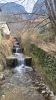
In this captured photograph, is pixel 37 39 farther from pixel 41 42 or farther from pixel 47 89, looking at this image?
pixel 47 89

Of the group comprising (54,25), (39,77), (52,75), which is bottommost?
(39,77)

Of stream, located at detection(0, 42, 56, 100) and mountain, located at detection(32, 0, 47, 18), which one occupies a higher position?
mountain, located at detection(32, 0, 47, 18)

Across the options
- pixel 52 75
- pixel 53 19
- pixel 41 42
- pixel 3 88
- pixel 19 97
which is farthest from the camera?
pixel 41 42

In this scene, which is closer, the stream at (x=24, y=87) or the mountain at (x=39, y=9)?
the mountain at (x=39, y=9)

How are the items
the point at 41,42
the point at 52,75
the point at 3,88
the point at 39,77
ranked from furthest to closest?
1. the point at 41,42
2. the point at 39,77
3. the point at 3,88
4. the point at 52,75

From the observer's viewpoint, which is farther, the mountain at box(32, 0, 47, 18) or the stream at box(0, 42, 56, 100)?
the stream at box(0, 42, 56, 100)

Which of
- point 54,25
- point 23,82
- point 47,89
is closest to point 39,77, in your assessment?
point 23,82

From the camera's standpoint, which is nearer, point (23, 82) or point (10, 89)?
point (10, 89)

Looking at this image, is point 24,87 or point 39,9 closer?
point 39,9

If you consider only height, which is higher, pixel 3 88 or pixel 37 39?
pixel 37 39

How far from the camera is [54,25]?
13.6 feet

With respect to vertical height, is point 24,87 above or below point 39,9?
below

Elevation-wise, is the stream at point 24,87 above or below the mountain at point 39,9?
below

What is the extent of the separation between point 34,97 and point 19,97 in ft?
2.57
